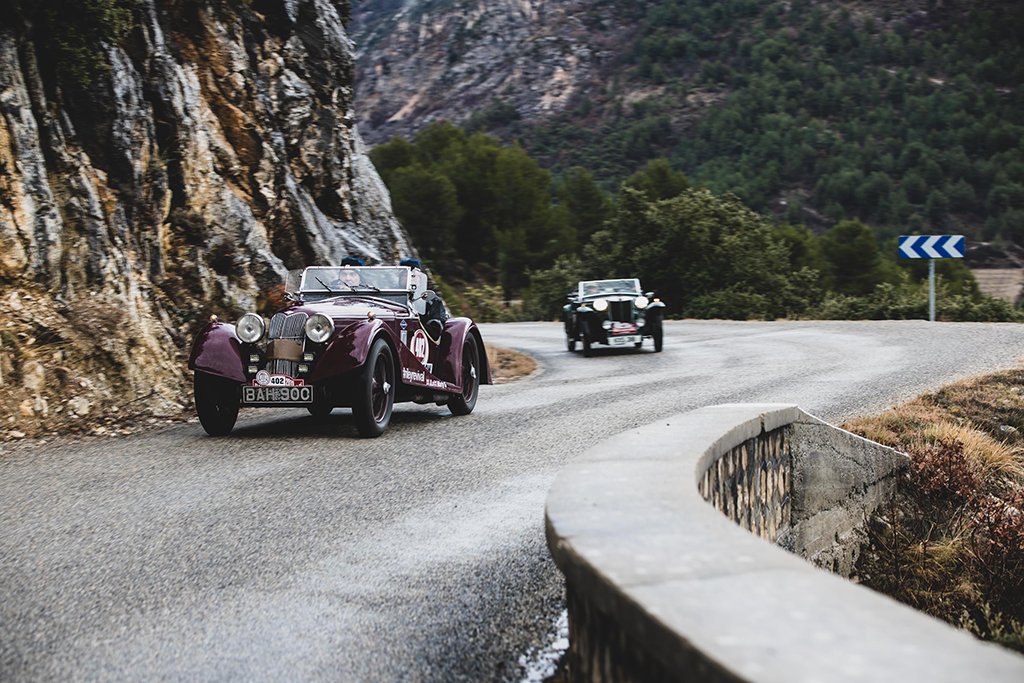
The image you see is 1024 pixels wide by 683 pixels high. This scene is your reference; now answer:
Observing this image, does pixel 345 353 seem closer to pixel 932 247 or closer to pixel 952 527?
pixel 952 527

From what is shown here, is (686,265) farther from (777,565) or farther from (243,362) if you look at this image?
(777,565)

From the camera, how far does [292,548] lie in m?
4.36

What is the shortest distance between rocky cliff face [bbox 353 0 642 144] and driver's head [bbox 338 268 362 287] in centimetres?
11351

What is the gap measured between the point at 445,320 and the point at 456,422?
132 cm

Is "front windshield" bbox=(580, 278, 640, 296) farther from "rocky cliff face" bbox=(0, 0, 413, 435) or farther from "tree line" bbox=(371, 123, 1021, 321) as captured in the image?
"tree line" bbox=(371, 123, 1021, 321)

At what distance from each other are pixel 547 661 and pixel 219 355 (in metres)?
5.69

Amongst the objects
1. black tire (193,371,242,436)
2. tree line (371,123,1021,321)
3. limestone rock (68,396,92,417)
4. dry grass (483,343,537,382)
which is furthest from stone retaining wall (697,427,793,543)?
tree line (371,123,1021,321)

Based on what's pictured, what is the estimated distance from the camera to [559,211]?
59.5 metres

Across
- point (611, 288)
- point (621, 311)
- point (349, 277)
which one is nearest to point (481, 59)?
point (611, 288)

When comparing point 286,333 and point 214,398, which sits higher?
point 286,333

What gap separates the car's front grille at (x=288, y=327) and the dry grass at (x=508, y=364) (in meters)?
6.09

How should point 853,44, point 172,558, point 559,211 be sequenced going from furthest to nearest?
point 853,44 → point 559,211 → point 172,558

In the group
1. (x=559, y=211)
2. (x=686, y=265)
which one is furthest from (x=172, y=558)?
(x=559, y=211)

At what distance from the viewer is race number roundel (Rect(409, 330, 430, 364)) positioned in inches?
352
